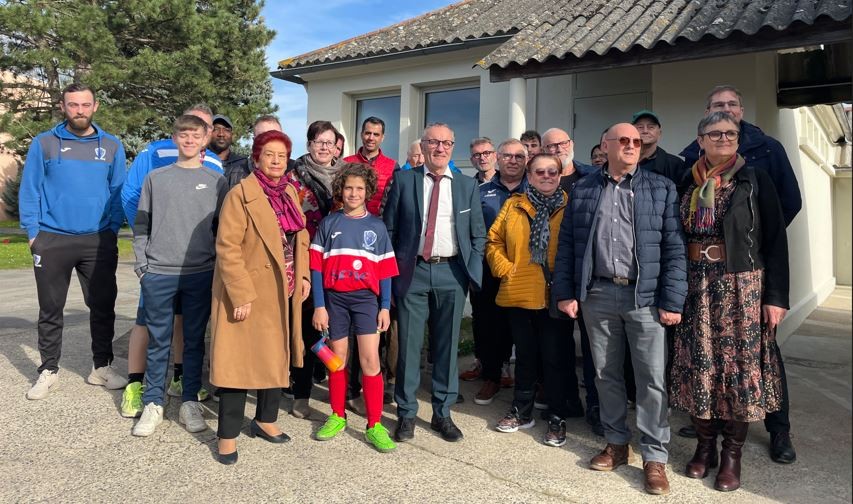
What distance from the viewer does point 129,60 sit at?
55.6ft

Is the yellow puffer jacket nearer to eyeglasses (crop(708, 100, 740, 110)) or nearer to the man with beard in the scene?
eyeglasses (crop(708, 100, 740, 110))

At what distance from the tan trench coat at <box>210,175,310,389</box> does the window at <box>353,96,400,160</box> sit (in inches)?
234

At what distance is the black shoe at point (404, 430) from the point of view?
12.7ft

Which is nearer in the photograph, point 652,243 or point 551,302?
point 652,243

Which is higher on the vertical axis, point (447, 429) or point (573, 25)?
point (573, 25)

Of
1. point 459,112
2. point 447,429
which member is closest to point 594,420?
point 447,429

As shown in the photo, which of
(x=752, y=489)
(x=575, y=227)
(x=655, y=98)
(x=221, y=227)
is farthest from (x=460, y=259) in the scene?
(x=655, y=98)

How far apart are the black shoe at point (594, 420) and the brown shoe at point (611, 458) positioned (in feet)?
1.49

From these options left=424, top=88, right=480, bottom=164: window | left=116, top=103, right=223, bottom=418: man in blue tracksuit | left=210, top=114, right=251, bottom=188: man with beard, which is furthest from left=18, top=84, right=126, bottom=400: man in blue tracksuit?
left=424, top=88, right=480, bottom=164: window

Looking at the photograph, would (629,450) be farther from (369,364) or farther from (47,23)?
(47,23)

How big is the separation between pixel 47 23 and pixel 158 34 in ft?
10.0

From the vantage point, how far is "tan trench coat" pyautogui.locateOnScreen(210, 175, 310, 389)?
3.47 meters

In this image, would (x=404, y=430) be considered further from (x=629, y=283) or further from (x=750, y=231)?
(x=750, y=231)

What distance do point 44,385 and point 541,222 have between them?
393 centimetres
